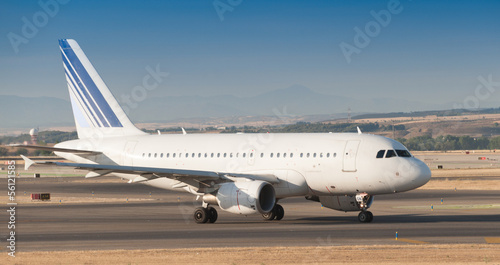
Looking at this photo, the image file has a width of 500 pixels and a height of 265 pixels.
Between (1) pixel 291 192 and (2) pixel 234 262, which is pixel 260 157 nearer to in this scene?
(1) pixel 291 192

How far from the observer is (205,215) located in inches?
1411

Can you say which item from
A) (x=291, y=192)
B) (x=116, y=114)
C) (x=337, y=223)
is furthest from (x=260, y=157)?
(x=116, y=114)

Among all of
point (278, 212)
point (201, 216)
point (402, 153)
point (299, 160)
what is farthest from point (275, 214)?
point (402, 153)

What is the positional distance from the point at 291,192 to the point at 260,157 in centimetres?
259

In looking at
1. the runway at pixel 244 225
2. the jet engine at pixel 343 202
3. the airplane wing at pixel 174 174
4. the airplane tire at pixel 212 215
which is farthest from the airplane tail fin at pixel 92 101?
the jet engine at pixel 343 202

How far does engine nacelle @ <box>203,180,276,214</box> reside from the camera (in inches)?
1304

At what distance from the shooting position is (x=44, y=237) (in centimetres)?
2961

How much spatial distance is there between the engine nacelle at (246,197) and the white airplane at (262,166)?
0.05m

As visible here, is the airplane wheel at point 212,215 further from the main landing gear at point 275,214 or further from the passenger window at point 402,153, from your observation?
the passenger window at point 402,153

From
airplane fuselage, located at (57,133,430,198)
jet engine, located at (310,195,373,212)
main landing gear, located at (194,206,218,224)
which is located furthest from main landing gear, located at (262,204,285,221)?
main landing gear, located at (194,206,218,224)

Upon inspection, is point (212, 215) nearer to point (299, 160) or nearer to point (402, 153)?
point (299, 160)

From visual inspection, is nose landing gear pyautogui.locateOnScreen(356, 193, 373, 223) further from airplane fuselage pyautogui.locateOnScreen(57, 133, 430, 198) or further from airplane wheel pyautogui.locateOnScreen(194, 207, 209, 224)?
airplane wheel pyautogui.locateOnScreen(194, 207, 209, 224)

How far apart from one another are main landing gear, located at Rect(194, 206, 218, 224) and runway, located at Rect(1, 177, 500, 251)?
0.50m

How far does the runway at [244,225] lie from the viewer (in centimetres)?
2711
